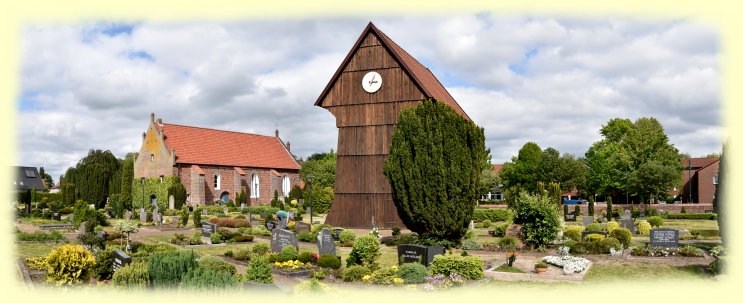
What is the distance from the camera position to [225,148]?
64312 millimetres

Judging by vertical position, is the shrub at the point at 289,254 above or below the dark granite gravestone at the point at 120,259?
below

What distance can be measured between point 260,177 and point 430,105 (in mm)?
47962

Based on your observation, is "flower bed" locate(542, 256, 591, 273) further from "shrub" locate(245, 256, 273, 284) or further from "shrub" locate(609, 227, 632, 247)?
"shrub" locate(245, 256, 273, 284)

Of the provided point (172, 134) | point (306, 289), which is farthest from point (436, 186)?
point (172, 134)

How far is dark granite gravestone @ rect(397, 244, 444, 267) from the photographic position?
17.6m

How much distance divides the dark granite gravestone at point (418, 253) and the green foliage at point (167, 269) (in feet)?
23.3

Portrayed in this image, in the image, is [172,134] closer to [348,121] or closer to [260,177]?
[260,177]

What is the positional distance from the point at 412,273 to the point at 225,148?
171 ft

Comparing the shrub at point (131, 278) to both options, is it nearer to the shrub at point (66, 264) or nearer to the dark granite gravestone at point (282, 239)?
the shrub at point (66, 264)

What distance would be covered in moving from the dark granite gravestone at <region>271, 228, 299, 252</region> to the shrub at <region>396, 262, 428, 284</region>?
575 centimetres

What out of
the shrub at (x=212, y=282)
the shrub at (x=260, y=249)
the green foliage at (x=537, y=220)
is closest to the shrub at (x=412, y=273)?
the shrub at (x=212, y=282)

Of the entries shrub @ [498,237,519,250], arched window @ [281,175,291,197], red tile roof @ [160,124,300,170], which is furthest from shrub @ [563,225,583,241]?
arched window @ [281,175,291,197]

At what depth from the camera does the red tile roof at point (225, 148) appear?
59375 millimetres

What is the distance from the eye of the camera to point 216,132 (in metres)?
65.2
